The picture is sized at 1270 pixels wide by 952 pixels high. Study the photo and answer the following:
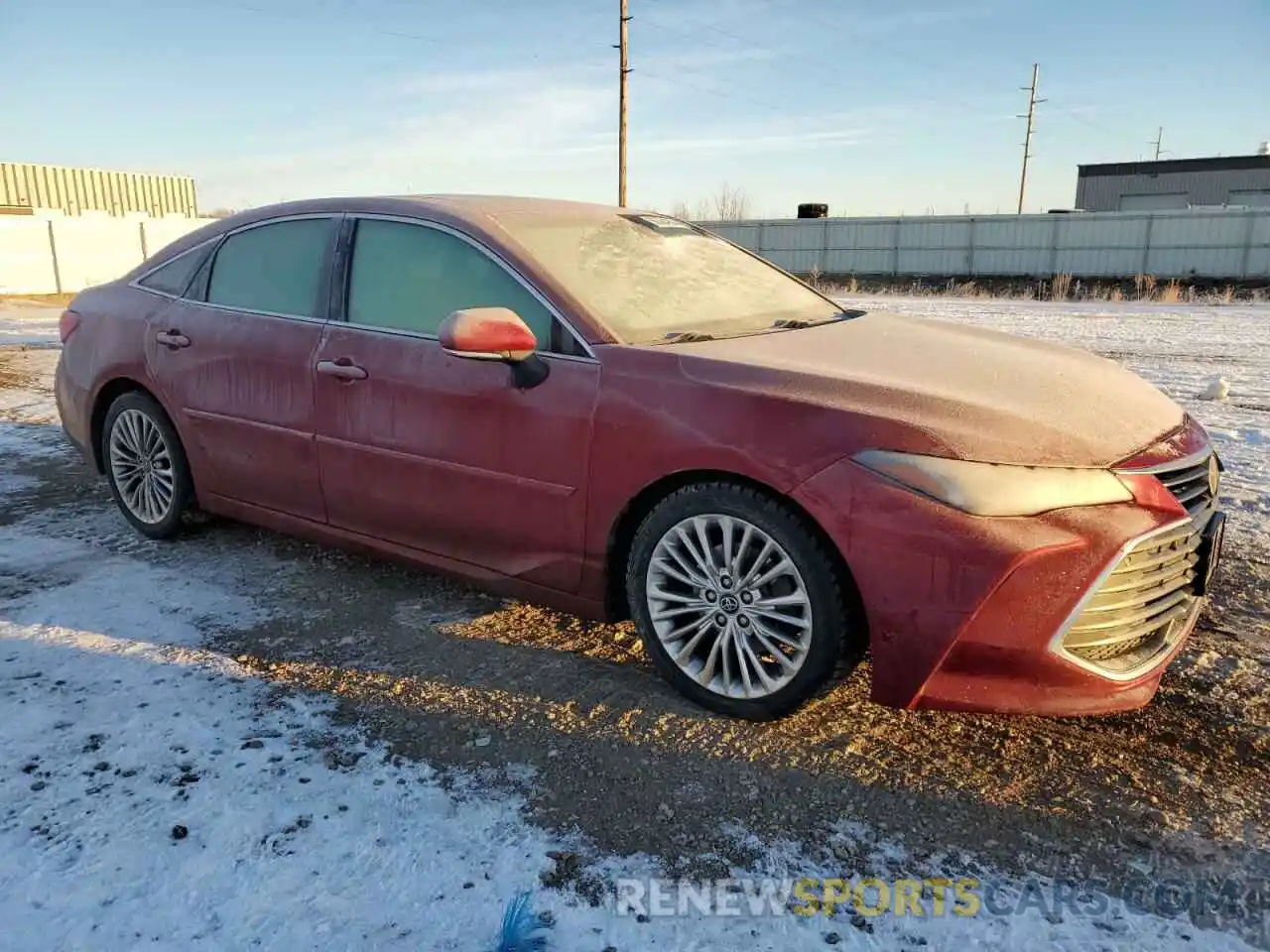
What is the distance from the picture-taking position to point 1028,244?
32.7m

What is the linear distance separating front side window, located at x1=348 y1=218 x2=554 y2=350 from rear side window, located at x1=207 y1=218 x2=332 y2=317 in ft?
0.77

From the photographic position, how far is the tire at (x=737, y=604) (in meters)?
2.54

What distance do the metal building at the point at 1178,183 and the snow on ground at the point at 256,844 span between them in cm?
5291

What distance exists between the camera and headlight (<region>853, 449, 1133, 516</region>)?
2295mm

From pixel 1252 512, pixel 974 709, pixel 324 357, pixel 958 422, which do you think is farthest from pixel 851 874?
pixel 1252 512

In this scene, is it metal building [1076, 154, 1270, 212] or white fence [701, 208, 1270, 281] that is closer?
white fence [701, 208, 1270, 281]

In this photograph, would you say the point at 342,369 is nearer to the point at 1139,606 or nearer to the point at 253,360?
the point at 253,360

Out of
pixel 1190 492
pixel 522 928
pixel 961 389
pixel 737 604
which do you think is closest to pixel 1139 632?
pixel 1190 492

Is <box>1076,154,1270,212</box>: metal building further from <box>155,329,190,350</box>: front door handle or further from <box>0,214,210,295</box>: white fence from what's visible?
<box>155,329,190,350</box>: front door handle

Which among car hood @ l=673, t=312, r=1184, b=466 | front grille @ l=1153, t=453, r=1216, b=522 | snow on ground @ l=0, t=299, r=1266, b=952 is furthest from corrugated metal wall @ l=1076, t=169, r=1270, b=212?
snow on ground @ l=0, t=299, r=1266, b=952

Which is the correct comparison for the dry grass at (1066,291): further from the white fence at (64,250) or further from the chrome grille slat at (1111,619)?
the white fence at (64,250)

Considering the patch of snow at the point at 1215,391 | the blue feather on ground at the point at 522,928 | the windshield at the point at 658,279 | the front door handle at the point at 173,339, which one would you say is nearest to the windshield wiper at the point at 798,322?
the windshield at the point at 658,279

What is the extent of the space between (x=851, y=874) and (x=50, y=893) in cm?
182

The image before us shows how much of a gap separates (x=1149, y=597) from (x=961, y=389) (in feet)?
2.49
